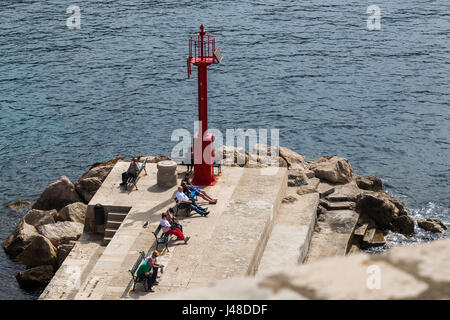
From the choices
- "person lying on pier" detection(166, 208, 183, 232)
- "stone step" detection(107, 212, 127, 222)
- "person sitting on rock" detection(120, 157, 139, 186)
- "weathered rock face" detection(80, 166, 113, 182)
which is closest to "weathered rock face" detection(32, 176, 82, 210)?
"weathered rock face" detection(80, 166, 113, 182)

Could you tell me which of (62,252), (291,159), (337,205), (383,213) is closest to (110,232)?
(62,252)

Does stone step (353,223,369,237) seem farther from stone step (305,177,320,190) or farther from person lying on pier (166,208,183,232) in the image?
person lying on pier (166,208,183,232)

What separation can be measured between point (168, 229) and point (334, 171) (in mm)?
11410

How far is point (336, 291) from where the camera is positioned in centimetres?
474

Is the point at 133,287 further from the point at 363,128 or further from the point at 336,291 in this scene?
the point at 363,128

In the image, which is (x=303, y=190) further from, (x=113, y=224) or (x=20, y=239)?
(x=20, y=239)

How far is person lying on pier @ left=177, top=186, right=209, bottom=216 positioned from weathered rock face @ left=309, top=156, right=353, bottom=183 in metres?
8.55

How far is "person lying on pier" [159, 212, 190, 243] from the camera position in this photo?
2138 cm

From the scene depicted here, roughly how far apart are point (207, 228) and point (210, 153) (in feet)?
13.0

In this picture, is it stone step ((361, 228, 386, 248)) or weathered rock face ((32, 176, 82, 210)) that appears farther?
weathered rock face ((32, 176, 82, 210))

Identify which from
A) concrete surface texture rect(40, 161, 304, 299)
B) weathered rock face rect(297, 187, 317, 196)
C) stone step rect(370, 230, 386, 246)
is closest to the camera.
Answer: concrete surface texture rect(40, 161, 304, 299)

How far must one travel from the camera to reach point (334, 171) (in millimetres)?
30750

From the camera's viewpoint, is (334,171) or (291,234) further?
(334,171)
